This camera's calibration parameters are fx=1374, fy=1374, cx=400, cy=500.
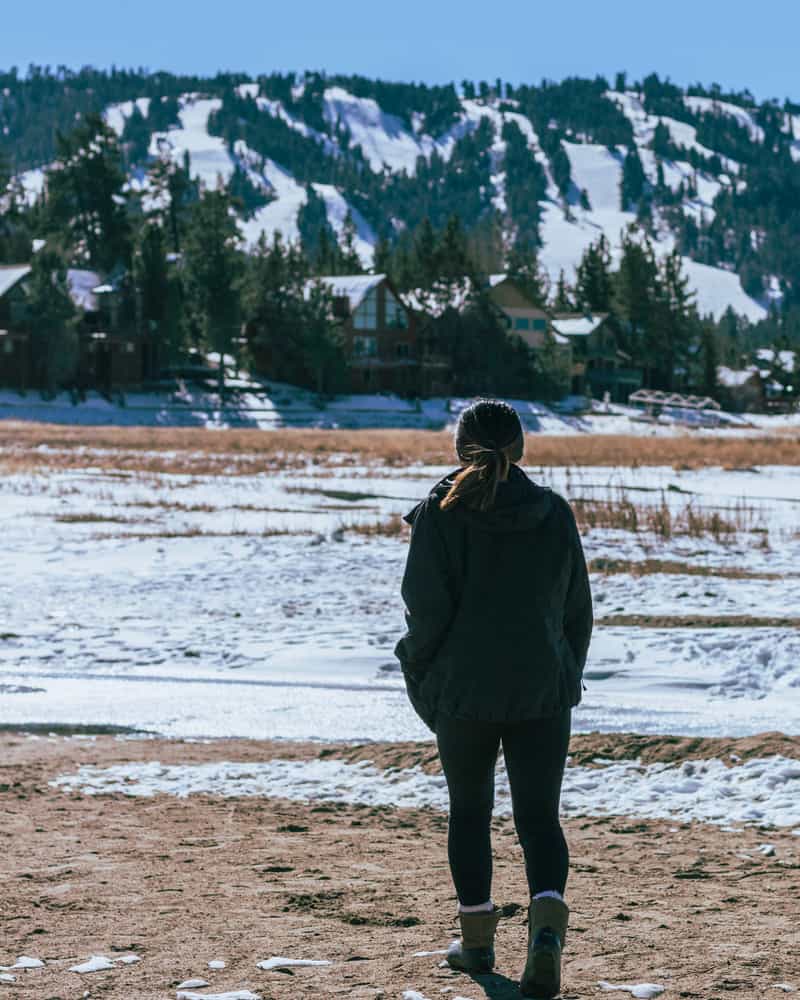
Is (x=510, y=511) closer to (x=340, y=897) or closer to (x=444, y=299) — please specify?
(x=340, y=897)

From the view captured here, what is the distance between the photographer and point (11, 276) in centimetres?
8119

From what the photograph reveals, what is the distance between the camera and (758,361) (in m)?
177

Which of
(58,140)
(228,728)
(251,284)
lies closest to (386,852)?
(228,728)

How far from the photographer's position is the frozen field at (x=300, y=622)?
10.9 metres

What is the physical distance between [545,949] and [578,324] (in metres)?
113

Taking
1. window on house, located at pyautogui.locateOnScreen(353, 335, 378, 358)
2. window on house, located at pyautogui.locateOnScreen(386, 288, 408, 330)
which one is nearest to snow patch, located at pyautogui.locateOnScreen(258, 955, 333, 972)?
window on house, located at pyautogui.locateOnScreen(353, 335, 378, 358)

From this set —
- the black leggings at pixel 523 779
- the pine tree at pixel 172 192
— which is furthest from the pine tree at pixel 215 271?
the black leggings at pixel 523 779

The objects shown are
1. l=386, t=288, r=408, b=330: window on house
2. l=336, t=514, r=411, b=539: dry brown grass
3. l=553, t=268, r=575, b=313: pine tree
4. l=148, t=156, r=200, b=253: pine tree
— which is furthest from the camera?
l=553, t=268, r=575, b=313: pine tree

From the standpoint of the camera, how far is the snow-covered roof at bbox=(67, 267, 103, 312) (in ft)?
284

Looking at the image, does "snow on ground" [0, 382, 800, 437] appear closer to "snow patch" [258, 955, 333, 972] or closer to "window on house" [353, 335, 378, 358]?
"window on house" [353, 335, 378, 358]

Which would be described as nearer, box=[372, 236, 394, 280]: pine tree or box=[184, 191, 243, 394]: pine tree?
box=[184, 191, 243, 394]: pine tree

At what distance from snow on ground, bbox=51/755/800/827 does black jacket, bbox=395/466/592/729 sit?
3.37 m

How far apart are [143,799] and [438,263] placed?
312 feet

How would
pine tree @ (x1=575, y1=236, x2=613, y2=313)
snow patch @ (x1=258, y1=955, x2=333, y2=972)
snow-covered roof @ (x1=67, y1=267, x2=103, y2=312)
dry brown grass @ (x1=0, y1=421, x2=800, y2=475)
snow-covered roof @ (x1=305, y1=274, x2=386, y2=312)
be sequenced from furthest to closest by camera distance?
pine tree @ (x1=575, y1=236, x2=613, y2=313) → snow-covered roof @ (x1=305, y1=274, x2=386, y2=312) → snow-covered roof @ (x1=67, y1=267, x2=103, y2=312) → dry brown grass @ (x1=0, y1=421, x2=800, y2=475) → snow patch @ (x1=258, y1=955, x2=333, y2=972)
